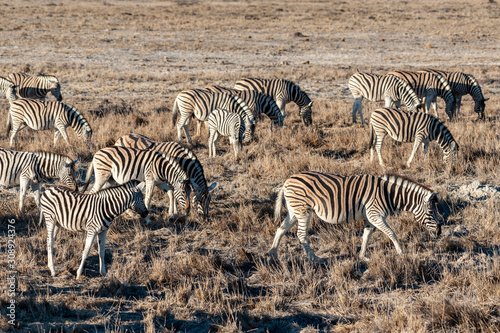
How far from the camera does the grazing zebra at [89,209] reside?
7.07 metres

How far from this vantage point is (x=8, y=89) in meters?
17.0

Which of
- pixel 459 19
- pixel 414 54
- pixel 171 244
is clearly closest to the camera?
pixel 171 244

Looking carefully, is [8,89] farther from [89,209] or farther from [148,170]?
[89,209]

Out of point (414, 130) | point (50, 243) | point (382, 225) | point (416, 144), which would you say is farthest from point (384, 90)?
point (50, 243)

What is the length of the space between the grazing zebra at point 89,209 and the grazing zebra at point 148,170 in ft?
5.46

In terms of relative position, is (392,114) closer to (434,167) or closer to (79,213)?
(434,167)

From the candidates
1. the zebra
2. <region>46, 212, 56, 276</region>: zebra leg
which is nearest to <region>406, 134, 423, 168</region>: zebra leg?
the zebra

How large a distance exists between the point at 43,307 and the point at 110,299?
0.77m

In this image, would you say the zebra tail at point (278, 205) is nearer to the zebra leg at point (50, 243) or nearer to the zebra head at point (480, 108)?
the zebra leg at point (50, 243)

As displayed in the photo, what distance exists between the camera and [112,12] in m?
50.6

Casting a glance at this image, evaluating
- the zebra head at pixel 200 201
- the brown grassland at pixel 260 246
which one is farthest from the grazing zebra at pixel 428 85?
the zebra head at pixel 200 201

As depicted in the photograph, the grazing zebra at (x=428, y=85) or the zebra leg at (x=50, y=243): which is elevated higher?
the grazing zebra at (x=428, y=85)

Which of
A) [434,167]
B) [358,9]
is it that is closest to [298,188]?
[434,167]

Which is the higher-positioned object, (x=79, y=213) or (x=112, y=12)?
(x=112, y=12)
